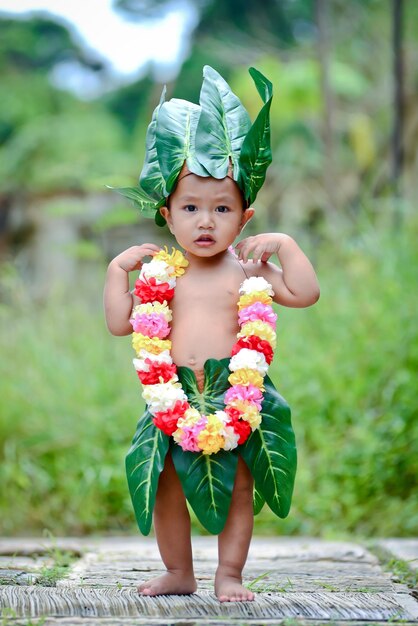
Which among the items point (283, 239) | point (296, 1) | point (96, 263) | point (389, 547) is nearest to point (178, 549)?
point (283, 239)

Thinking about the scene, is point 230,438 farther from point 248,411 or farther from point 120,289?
point 120,289

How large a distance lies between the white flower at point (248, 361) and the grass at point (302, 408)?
2.47 meters

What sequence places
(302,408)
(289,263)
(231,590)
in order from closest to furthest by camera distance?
1. (231,590)
2. (289,263)
3. (302,408)

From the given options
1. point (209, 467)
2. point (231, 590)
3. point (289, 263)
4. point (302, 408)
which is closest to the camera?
point (231, 590)

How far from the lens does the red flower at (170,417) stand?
230 centimetres

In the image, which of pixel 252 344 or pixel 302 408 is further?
pixel 302 408

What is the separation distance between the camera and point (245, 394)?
2311 mm

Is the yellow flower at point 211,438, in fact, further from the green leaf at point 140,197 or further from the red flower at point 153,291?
the green leaf at point 140,197

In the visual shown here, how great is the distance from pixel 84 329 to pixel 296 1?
10919 millimetres

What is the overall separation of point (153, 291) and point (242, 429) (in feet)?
1.53

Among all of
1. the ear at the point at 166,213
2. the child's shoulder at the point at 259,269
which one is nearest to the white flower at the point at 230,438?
the child's shoulder at the point at 259,269

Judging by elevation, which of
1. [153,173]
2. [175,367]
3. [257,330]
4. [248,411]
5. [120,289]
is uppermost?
[153,173]

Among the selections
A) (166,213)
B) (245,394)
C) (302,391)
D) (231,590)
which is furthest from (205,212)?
(302,391)

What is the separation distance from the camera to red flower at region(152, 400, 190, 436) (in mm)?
2305
